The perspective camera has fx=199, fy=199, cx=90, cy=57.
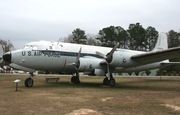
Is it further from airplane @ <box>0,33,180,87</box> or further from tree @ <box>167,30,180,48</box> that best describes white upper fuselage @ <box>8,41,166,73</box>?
tree @ <box>167,30,180,48</box>

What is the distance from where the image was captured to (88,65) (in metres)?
14.0

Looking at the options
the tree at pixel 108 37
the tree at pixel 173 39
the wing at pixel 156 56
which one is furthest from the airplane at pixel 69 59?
the tree at pixel 173 39

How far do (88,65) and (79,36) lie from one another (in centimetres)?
5045

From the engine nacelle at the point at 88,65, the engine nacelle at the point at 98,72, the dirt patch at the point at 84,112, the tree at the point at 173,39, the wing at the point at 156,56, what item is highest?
the tree at the point at 173,39

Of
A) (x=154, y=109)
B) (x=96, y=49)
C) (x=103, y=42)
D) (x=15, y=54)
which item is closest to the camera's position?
(x=154, y=109)

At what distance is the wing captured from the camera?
12.4 m

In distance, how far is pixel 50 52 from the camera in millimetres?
14109

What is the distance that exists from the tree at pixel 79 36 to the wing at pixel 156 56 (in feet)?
163

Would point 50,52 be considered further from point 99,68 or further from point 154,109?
point 154,109

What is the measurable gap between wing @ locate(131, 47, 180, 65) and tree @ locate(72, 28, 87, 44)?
49.7 meters

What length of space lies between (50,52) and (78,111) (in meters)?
8.58

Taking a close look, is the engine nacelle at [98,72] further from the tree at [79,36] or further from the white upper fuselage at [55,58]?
the tree at [79,36]

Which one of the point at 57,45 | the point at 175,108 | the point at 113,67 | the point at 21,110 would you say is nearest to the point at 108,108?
the point at 175,108

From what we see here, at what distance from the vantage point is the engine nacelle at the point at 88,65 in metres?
13.8
